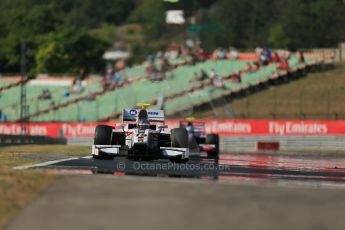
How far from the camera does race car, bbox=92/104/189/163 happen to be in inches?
712

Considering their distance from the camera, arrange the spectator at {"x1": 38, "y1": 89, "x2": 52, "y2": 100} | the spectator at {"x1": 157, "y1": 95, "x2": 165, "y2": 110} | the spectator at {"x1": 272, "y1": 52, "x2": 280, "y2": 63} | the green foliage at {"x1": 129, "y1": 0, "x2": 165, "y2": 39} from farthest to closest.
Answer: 1. the green foliage at {"x1": 129, "y1": 0, "x2": 165, "y2": 39}
2. the spectator at {"x1": 38, "y1": 89, "x2": 52, "y2": 100}
3. the spectator at {"x1": 272, "y1": 52, "x2": 280, "y2": 63}
4. the spectator at {"x1": 157, "y1": 95, "x2": 165, "y2": 110}

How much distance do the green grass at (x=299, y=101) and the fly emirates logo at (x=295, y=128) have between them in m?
3.05

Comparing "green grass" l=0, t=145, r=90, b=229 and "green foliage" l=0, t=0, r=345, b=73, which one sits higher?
"green foliage" l=0, t=0, r=345, b=73

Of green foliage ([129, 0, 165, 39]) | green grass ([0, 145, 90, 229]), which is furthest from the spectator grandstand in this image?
green foliage ([129, 0, 165, 39])

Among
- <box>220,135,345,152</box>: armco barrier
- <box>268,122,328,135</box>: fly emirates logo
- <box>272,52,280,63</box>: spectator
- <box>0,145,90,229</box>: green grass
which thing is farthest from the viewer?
<box>272,52,280,63</box>: spectator

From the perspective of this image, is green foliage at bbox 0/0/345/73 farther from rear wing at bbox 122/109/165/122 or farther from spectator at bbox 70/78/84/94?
rear wing at bbox 122/109/165/122

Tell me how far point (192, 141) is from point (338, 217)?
56.5 feet

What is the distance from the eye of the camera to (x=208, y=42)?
9112cm

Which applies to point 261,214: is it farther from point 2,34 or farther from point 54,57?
point 2,34

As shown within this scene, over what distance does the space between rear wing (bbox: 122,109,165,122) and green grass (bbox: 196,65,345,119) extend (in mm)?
24681

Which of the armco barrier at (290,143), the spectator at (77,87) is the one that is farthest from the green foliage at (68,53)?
the armco barrier at (290,143)

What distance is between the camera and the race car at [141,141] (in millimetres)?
18078

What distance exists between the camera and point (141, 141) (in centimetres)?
1803

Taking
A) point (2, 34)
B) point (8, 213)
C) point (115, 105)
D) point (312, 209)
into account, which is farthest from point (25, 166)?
point (2, 34)
